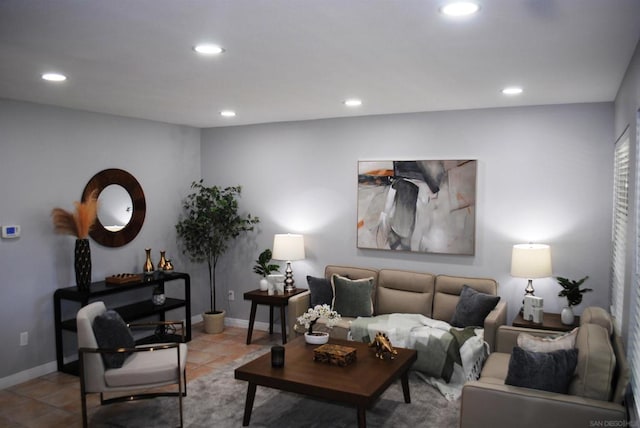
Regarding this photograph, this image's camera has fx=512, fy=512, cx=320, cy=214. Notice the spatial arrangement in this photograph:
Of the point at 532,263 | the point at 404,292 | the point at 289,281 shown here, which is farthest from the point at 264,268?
the point at 532,263

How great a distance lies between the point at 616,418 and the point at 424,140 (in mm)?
3176

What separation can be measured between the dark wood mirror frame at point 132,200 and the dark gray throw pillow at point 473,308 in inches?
135

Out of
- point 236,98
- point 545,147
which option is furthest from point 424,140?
point 236,98

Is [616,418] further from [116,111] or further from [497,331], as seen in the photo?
[116,111]

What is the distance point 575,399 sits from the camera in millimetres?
2658

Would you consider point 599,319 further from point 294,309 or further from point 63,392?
point 63,392

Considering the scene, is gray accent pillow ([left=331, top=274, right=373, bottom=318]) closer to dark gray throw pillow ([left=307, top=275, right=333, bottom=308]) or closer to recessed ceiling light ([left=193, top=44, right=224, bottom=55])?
dark gray throw pillow ([left=307, top=275, right=333, bottom=308])

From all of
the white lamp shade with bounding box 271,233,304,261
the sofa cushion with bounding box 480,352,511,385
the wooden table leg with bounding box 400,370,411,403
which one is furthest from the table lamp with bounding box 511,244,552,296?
the white lamp shade with bounding box 271,233,304,261

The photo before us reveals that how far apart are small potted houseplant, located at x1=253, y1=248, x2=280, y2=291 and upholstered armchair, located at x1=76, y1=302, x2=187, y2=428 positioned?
1.91 metres

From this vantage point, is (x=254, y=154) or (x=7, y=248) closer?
(x=7, y=248)

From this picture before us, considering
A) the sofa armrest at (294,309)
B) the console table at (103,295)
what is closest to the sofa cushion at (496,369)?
the sofa armrest at (294,309)

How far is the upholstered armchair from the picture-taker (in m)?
3.45

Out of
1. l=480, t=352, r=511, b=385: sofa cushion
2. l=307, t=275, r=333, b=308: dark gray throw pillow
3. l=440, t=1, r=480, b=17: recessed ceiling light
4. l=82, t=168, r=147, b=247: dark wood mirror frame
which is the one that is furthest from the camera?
l=307, t=275, r=333, b=308: dark gray throw pillow

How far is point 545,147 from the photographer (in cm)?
465
